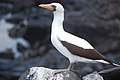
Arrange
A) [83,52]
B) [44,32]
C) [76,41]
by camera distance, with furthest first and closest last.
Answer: [44,32] < [76,41] < [83,52]

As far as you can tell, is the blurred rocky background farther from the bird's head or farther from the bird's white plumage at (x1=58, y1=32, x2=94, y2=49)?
the bird's head

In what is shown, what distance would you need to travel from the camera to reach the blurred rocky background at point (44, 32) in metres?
16.2

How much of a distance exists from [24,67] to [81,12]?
17.1 feet

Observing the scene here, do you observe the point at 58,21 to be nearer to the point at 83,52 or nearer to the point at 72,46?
the point at 72,46

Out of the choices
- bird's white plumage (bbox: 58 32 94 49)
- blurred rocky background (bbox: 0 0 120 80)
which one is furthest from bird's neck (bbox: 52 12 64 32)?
blurred rocky background (bbox: 0 0 120 80)

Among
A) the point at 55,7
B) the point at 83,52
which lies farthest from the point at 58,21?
the point at 83,52

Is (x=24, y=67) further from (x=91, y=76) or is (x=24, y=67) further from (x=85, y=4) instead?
(x=91, y=76)

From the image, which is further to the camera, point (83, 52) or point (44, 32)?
point (44, 32)

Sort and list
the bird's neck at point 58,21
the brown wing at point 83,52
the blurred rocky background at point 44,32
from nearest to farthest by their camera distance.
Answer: the brown wing at point 83,52, the bird's neck at point 58,21, the blurred rocky background at point 44,32

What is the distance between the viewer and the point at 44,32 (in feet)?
61.5

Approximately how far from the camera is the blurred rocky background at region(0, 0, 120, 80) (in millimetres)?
16156

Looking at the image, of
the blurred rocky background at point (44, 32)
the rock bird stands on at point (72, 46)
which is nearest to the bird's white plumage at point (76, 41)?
the rock bird stands on at point (72, 46)

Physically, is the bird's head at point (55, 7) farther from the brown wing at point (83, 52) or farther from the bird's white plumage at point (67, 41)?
the brown wing at point (83, 52)

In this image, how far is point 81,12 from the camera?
20469 mm
